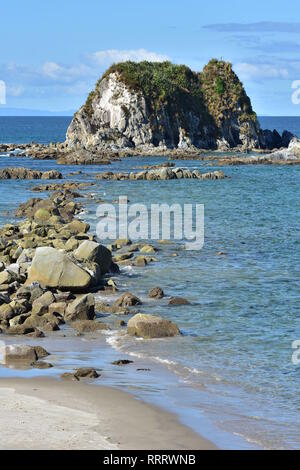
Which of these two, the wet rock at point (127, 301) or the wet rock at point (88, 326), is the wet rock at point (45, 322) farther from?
the wet rock at point (127, 301)

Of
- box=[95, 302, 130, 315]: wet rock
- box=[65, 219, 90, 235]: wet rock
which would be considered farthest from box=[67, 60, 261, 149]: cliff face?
box=[95, 302, 130, 315]: wet rock

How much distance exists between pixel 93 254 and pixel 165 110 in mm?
96934

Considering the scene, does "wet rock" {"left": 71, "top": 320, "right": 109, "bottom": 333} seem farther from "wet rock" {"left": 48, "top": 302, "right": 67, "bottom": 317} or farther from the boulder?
"wet rock" {"left": 48, "top": 302, "right": 67, "bottom": 317}

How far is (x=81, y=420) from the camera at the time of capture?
13.6 meters

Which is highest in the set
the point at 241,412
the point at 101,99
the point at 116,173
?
the point at 101,99

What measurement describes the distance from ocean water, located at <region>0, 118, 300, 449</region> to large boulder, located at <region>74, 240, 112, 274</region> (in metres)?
0.85

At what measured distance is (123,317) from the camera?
22.4 meters

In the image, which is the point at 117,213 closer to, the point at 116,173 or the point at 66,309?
the point at 66,309

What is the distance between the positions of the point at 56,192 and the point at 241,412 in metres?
46.9

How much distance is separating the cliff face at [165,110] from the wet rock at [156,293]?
89.3 meters

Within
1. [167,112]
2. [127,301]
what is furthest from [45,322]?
[167,112]

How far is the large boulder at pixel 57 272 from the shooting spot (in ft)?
79.8

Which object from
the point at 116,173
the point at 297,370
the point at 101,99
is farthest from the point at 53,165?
the point at 297,370

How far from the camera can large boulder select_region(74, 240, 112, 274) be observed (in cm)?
2728
